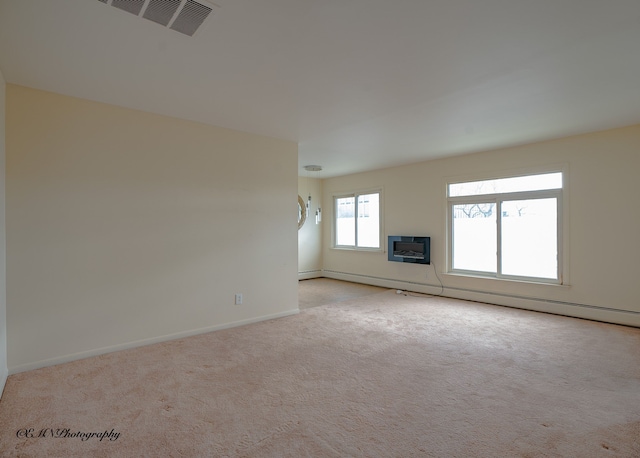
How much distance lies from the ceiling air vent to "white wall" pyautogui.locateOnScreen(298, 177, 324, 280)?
577cm

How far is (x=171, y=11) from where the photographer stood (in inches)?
74.0

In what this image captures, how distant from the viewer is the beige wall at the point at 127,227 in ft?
9.39

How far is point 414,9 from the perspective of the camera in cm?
188

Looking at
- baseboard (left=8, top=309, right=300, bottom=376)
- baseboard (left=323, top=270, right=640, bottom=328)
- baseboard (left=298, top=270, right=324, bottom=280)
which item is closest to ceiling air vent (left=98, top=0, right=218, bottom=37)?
baseboard (left=8, top=309, right=300, bottom=376)

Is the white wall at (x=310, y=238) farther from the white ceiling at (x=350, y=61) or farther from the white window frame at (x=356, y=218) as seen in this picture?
the white ceiling at (x=350, y=61)

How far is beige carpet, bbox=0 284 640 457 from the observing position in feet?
6.24

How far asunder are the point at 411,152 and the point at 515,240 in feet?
6.92

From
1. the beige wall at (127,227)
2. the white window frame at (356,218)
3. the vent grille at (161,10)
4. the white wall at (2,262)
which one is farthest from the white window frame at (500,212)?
the white wall at (2,262)

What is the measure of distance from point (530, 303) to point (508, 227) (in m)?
1.17

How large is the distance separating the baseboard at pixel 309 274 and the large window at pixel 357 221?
0.83 meters

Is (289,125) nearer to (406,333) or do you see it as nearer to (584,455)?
(406,333)

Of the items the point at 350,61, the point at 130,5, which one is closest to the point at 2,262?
the point at 130,5

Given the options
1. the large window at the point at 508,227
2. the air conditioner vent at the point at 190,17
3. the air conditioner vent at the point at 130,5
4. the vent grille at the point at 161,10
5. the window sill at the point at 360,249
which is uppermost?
the air conditioner vent at the point at 190,17

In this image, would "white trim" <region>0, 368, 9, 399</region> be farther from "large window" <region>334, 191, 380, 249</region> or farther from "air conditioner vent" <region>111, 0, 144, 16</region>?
"large window" <region>334, 191, 380, 249</region>
